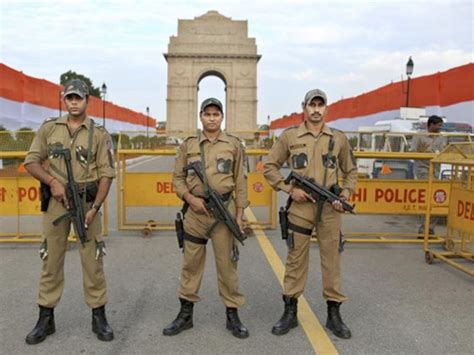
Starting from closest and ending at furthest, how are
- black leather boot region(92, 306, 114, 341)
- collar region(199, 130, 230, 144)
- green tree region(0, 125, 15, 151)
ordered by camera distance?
black leather boot region(92, 306, 114, 341) → collar region(199, 130, 230, 144) → green tree region(0, 125, 15, 151)

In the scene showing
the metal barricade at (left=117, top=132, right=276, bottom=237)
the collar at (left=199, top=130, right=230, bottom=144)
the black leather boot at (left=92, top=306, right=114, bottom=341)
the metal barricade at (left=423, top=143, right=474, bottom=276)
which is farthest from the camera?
the metal barricade at (left=117, top=132, right=276, bottom=237)

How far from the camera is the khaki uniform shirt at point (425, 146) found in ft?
26.1

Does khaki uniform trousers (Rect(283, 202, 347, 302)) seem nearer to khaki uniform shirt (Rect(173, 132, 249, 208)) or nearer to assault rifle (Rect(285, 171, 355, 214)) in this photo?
assault rifle (Rect(285, 171, 355, 214))

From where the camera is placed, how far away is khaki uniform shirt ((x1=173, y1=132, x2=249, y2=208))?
3701 millimetres

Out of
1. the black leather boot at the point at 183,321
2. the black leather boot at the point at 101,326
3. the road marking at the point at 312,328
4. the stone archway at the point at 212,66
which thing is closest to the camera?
the road marking at the point at 312,328

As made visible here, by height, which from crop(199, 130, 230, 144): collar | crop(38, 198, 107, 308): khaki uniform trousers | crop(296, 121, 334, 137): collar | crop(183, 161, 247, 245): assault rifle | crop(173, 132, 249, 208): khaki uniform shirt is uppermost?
crop(296, 121, 334, 137): collar

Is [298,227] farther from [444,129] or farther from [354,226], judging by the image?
[444,129]

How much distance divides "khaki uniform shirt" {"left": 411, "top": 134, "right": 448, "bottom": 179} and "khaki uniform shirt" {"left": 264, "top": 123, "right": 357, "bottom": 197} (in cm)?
457

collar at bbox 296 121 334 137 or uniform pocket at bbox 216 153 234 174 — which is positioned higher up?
Answer: collar at bbox 296 121 334 137

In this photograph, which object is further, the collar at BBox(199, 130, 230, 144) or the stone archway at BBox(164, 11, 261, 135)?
the stone archway at BBox(164, 11, 261, 135)

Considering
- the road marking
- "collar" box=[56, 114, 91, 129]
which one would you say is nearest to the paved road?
the road marking

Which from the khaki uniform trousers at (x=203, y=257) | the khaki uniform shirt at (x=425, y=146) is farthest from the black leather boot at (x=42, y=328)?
the khaki uniform shirt at (x=425, y=146)

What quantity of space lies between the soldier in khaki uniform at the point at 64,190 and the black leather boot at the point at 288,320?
1356mm

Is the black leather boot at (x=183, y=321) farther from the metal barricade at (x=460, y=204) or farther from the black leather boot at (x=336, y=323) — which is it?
the metal barricade at (x=460, y=204)
